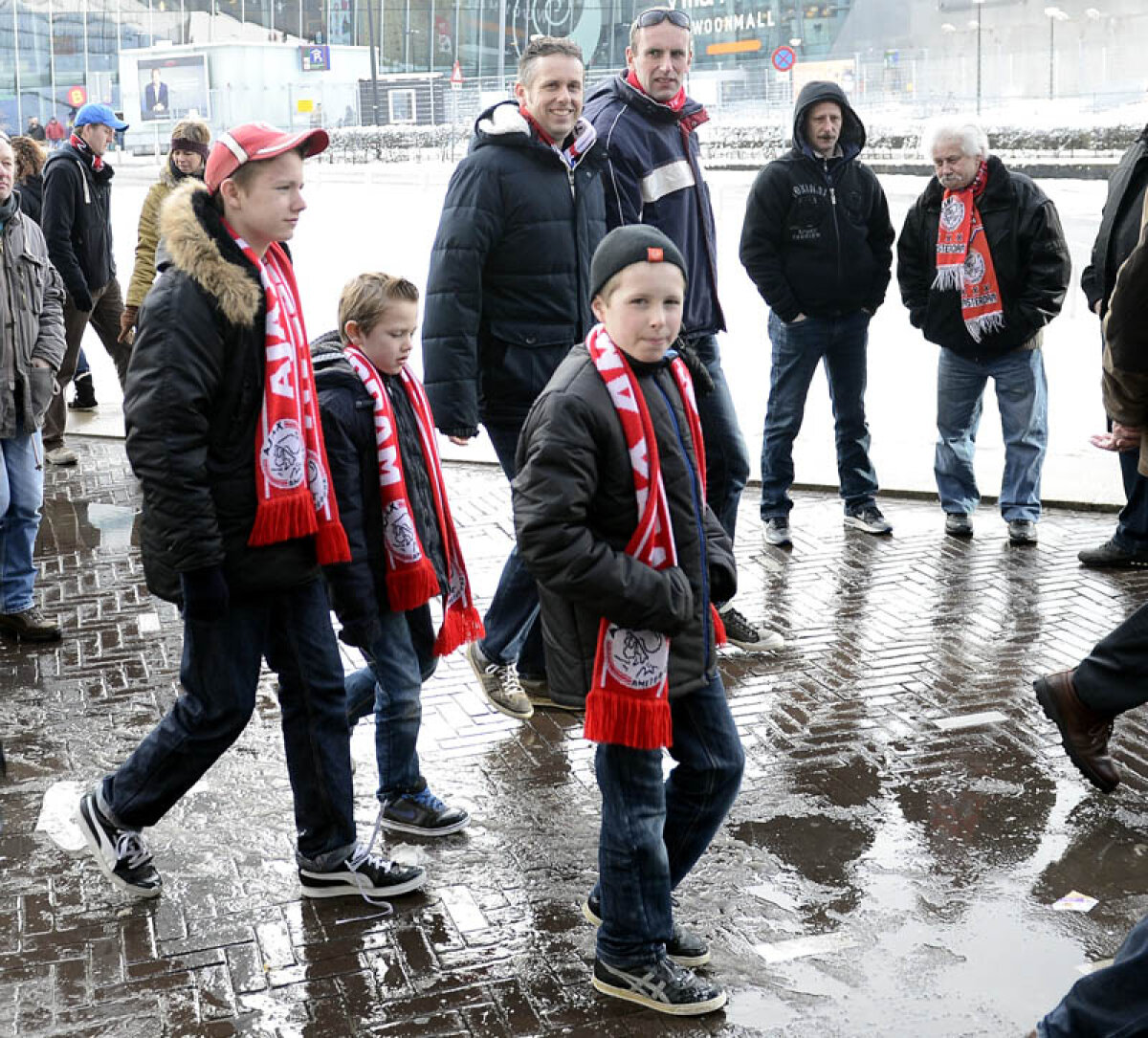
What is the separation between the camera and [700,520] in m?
3.41

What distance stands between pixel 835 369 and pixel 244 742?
3826 millimetres

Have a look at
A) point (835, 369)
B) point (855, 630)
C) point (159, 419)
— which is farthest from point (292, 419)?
point (835, 369)

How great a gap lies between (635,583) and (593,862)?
1.31m

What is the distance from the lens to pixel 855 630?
619cm

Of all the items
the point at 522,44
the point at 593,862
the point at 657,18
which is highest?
the point at 522,44

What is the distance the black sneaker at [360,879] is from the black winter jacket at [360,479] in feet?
1.91

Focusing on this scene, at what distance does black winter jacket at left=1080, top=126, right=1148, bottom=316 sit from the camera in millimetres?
5953

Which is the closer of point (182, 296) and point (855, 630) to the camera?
point (182, 296)

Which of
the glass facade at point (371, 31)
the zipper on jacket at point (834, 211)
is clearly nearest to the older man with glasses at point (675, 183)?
the zipper on jacket at point (834, 211)

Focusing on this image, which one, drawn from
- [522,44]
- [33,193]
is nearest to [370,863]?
[33,193]

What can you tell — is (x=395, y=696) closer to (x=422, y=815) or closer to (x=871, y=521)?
(x=422, y=815)

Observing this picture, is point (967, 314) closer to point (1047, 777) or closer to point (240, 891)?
point (1047, 777)

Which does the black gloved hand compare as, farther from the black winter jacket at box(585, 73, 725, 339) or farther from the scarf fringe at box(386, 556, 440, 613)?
the black winter jacket at box(585, 73, 725, 339)

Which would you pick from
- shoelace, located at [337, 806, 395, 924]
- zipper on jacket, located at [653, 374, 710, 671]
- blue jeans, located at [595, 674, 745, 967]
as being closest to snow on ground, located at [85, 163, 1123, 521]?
shoelace, located at [337, 806, 395, 924]
